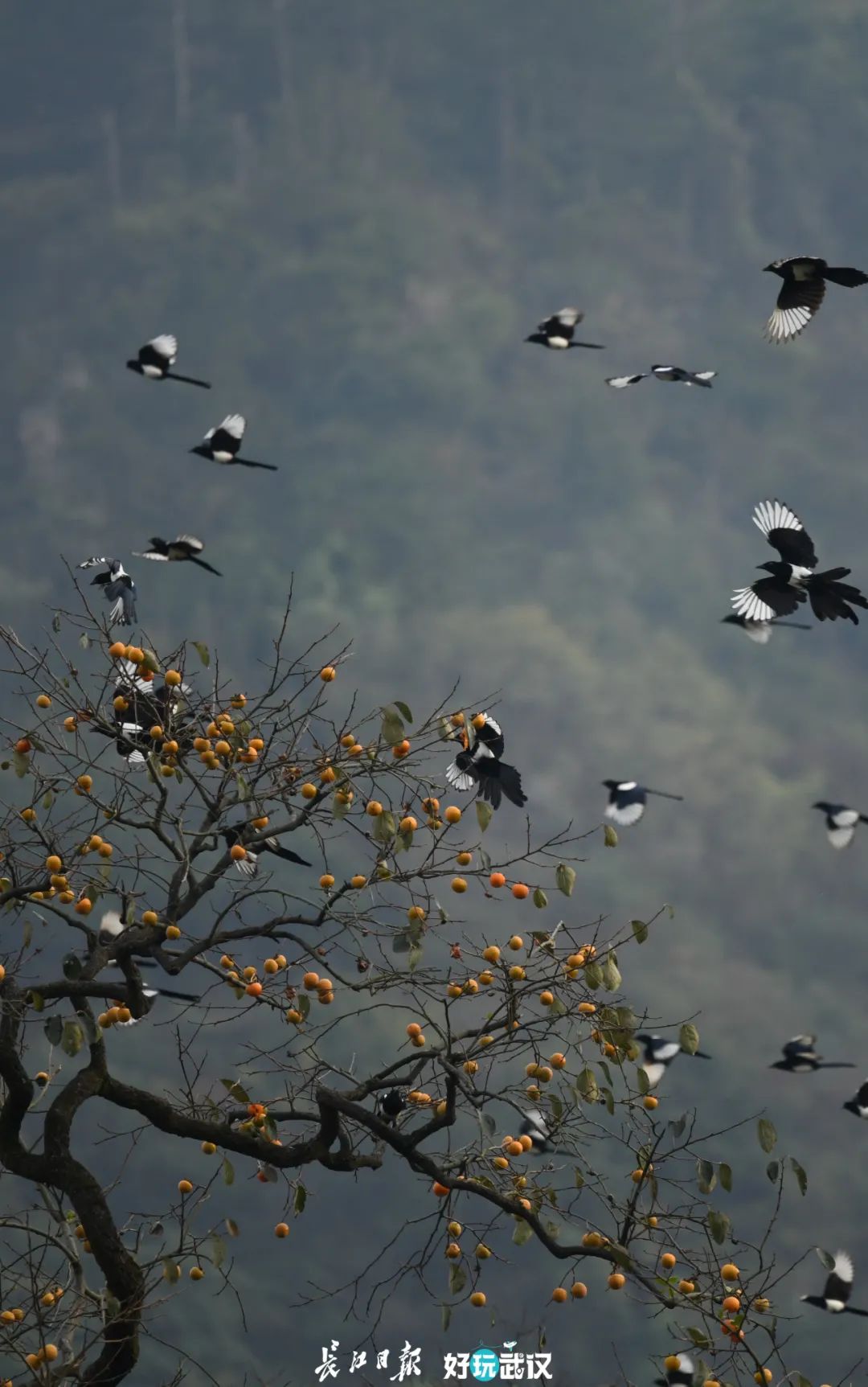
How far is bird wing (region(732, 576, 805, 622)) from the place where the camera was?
21.3 feet

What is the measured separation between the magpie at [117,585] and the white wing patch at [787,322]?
3346mm

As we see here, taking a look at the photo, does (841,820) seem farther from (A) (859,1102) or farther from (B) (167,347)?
(B) (167,347)

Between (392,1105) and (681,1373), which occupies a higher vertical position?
(392,1105)

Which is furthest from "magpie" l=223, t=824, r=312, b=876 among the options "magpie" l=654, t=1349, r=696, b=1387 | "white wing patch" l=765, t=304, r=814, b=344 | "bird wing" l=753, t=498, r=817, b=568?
"white wing patch" l=765, t=304, r=814, b=344

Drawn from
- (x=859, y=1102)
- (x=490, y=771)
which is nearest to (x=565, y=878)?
(x=490, y=771)

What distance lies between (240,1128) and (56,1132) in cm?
63

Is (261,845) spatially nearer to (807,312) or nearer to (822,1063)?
(822,1063)

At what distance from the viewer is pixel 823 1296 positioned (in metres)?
5.71

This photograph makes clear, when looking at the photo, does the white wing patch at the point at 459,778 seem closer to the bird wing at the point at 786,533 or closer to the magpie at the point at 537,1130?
the magpie at the point at 537,1130

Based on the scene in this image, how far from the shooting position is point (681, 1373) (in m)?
4.73

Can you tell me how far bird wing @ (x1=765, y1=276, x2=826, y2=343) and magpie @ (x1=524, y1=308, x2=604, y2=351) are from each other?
113 centimetres

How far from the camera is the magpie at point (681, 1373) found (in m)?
4.66

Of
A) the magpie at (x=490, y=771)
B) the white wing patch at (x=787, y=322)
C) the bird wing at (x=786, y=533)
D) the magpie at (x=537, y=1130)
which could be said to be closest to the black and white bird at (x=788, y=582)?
the bird wing at (x=786, y=533)

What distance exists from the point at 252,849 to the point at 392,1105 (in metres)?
1.04
